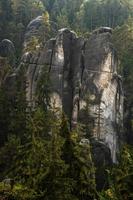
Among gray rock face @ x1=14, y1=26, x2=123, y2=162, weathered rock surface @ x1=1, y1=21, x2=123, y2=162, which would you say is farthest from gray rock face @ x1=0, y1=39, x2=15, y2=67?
weathered rock surface @ x1=1, y1=21, x2=123, y2=162

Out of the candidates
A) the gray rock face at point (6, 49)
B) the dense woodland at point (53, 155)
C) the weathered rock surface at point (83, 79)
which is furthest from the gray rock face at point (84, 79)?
the gray rock face at point (6, 49)

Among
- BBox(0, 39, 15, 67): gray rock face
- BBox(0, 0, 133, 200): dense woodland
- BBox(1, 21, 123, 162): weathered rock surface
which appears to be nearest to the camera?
BBox(0, 0, 133, 200): dense woodland

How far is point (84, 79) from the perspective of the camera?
4516cm

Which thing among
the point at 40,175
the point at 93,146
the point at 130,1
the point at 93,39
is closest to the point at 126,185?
the point at 40,175

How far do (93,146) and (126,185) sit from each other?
949 inches

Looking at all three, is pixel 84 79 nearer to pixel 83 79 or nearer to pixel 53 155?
pixel 83 79

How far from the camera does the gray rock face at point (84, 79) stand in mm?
A: 43216

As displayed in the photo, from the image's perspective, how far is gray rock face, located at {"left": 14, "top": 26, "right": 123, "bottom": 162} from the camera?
43216 mm

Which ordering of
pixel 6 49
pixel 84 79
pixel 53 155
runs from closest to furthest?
pixel 53 155
pixel 84 79
pixel 6 49

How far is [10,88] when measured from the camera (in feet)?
147

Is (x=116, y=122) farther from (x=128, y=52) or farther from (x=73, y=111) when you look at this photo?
(x=128, y=52)

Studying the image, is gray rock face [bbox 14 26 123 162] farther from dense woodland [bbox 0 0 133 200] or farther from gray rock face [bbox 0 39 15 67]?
gray rock face [bbox 0 39 15 67]

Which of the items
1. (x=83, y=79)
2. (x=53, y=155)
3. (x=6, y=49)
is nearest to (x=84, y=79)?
(x=83, y=79)

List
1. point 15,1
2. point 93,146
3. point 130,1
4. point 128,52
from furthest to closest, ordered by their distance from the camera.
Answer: point 130,1 → point 15,1 → point 128,52 → point 93,146
